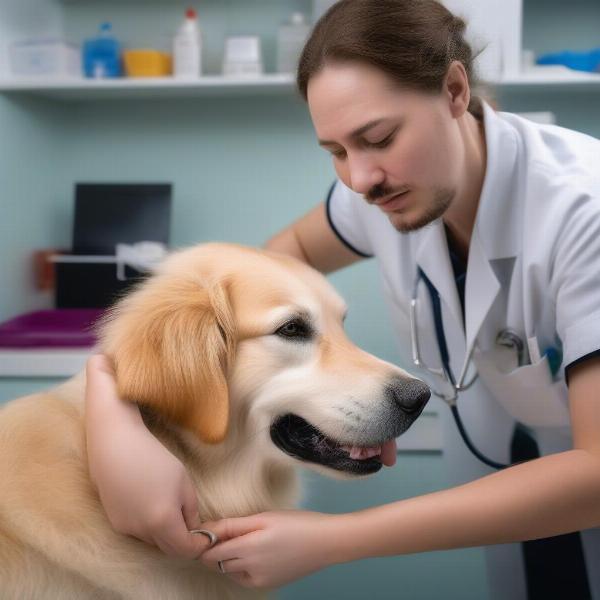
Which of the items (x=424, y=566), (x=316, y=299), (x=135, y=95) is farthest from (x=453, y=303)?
(x=135, y=95)

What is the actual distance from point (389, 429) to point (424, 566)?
96 centimetres

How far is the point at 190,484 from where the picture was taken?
0.76 metres

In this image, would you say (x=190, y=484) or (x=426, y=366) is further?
(x=426, y=366)

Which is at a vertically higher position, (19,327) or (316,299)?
(316,299)

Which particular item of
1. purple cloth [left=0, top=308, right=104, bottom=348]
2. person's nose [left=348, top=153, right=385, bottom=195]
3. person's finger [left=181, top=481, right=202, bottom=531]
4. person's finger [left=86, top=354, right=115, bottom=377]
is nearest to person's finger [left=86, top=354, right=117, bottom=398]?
person's finger [left=86, top=354, right=115, bottom=377]

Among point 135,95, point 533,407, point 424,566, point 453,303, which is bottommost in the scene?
point 424,566

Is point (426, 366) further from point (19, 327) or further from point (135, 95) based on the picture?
point (135, 95)

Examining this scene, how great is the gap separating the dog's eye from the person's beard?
0.19 m

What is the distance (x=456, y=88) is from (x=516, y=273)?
0.80 ft

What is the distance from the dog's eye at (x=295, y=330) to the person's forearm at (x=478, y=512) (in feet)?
0.72

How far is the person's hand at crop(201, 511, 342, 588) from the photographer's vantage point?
743mm

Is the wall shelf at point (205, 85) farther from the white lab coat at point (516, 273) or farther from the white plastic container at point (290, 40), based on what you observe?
the white lab coat at point (516, 273)

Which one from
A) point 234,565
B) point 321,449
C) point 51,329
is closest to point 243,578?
point 234,565

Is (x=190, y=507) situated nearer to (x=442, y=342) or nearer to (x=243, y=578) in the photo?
(x=243, y=578)
